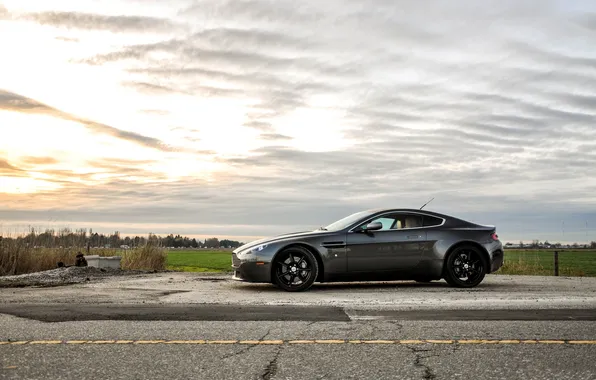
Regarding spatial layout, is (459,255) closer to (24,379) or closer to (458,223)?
(458,223)

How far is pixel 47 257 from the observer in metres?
21.1

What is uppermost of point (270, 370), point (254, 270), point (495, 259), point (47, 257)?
point (495, 259)

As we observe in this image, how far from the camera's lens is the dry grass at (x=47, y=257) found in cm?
1955

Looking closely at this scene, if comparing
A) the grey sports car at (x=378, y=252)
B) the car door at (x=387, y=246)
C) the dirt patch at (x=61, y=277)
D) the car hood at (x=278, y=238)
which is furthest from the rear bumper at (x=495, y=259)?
the dirt patch at (x=61, y=277)

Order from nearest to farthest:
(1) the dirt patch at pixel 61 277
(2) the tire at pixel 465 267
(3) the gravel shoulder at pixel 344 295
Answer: (3) the gravel shoulder at pixel 344 295, (2) the tire at pixel 465 267, (1) the dirt patch at pixel 61 277

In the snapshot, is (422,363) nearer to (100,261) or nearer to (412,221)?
(412,221)

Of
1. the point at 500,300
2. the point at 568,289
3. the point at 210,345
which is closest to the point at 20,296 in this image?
the point at 210,345

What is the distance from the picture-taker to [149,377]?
4578 millimetres


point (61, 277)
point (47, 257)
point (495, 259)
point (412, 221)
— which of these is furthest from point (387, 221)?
point (47, 257)

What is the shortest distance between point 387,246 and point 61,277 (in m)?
9.24

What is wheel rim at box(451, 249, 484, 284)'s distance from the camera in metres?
12.4

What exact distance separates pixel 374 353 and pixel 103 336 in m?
2.72

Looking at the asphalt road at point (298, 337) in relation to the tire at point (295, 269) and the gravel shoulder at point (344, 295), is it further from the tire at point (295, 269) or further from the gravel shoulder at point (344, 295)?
the tire at point (295, 269)

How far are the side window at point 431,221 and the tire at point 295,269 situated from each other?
2.47 metres
